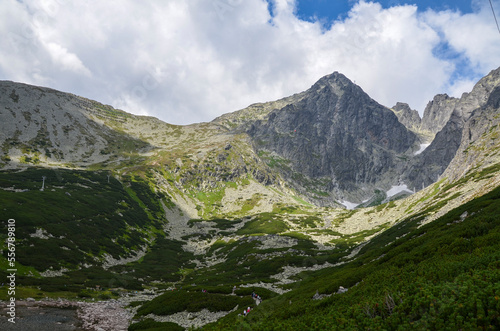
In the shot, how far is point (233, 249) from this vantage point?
104m

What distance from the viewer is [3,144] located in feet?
595

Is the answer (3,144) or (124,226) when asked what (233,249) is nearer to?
(124,226)

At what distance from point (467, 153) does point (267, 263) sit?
127 meters

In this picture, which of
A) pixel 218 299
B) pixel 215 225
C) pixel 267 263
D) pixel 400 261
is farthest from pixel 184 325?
pixel 215 225

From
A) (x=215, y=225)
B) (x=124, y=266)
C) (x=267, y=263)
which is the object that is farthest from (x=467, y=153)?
(x=124, y=266)

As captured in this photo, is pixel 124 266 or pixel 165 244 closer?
pixel 124 266

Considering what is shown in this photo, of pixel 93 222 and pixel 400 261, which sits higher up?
pixel 93 222

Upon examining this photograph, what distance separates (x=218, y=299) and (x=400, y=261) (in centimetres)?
2717

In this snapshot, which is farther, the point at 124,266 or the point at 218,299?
the point at 124,266

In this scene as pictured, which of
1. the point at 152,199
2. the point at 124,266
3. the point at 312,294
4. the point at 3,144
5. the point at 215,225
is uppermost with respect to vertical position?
the point at 3,144

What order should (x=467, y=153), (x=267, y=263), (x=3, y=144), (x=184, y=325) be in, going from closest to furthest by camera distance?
(x=184, y=325) < (x=267, y=263) < (x=467, y=153) < (x=3, y=144)

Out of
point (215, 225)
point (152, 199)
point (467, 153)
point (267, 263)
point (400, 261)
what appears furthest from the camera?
point (152, 199)

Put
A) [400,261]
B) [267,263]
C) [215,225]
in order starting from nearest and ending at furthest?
[400,261], [267,263], [215,225]

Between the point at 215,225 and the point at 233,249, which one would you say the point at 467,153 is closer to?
the point at 233,249
